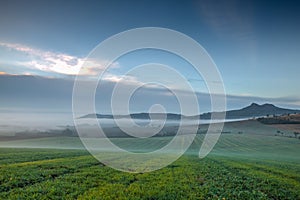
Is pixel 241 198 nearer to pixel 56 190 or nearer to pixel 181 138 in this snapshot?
pixel 56 190

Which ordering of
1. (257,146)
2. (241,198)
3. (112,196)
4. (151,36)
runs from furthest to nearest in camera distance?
1. (257,146)
2. (151,36)
3. (241,198)
4. (112,196)

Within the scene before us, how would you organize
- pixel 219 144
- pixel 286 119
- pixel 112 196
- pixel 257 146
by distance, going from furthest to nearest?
pixel 286 119
pixel 219 144
pixel 257 146
pixel 112 196

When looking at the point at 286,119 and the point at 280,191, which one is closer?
the point at 280,191

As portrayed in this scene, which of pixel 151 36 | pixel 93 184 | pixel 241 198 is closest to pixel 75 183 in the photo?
pixel 93 184

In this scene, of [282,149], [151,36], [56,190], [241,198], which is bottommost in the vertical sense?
[282,149]

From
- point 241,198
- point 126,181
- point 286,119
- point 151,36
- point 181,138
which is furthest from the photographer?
point 286,119

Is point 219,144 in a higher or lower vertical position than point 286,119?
lower

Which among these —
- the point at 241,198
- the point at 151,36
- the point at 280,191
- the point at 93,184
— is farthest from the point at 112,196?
the point at 151,36

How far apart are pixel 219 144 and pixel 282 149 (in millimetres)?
21980

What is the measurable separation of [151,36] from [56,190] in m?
20.2

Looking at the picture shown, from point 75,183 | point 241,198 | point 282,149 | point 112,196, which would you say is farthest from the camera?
point 282,149

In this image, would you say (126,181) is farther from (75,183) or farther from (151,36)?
(151,36)

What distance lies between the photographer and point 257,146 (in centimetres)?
8938

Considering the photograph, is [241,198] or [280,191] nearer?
[241,198]
